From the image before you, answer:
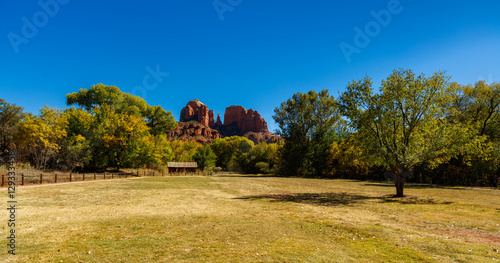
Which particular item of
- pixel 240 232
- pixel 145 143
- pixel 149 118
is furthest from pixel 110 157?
pixel 240 232

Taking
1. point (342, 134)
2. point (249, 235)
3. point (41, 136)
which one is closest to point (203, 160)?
point (41, 136)

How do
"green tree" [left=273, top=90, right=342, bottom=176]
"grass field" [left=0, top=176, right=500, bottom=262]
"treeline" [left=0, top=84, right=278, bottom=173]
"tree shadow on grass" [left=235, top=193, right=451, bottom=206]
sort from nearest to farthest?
"grass field" [left=0, top=176, right=500, bottom=262]
"tree shadow on grass" [left=235, top=193, right=451, bottom=206]
"treeline" [left=0, top=84, right=278, bottom=173]
"green tree" [left=273, top=90, right=342, bottom=176]

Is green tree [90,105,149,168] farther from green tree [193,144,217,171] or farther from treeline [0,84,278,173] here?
green tree [193,144,217,171]

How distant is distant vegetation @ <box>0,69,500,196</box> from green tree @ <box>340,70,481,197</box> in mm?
72

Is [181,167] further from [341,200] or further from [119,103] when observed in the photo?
[341,200]

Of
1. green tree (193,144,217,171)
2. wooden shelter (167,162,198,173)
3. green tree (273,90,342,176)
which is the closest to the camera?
green tree (273,90,342,176)

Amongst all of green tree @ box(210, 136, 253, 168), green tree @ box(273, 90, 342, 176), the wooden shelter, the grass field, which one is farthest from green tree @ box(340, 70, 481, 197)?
green tree @ box(210, 136, 253, 168)

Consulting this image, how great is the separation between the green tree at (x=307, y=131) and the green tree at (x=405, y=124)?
103 feet

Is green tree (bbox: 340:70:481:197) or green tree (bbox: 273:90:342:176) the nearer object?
green tree (bbox: 340:70:481:197)

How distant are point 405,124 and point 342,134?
8.56m

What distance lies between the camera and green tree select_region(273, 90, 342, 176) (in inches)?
1981

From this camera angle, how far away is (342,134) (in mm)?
26625

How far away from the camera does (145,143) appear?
147ft

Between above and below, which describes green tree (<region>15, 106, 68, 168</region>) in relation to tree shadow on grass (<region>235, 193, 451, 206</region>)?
above
